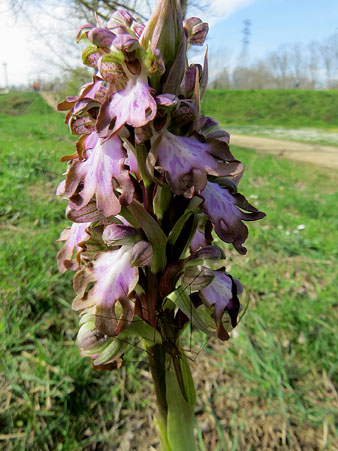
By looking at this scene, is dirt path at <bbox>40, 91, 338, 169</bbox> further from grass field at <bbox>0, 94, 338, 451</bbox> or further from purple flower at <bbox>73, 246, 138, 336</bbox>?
purple flower at <bbox>73, 246, 138, 336</bbox>

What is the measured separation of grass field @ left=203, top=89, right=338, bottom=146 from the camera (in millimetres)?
22878

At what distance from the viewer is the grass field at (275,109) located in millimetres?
22878

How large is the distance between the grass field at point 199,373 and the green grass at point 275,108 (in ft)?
69.1

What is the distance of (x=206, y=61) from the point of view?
0.80 m

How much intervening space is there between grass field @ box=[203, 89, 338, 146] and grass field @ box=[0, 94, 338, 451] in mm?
20530

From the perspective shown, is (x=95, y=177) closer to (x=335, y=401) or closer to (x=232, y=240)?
(x=232, y=240)

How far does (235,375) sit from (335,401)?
0.48 metres

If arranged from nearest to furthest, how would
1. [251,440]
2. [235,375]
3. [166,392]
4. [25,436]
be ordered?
[166,392]
[25,436]
[251,440]
[235,375]

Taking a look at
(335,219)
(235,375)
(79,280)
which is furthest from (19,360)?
(335,219)

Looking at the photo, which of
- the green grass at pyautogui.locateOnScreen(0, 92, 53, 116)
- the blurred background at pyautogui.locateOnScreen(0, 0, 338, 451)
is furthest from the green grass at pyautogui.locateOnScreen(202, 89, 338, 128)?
the blurred background at pyautogui.locateOnScreen(0, 0, 338, 451)

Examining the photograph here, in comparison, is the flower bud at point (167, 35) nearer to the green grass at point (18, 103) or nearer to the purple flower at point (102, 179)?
the purple flower at point (102, 179)

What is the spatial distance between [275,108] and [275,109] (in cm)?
19

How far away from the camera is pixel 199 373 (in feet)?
6.31

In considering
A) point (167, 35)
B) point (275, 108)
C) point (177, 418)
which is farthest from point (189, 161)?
point (275, 108)
